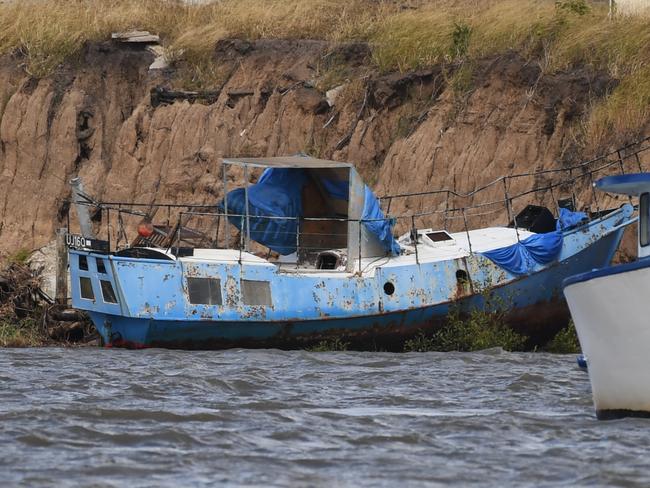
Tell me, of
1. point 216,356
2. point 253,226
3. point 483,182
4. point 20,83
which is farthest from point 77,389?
point 20,83

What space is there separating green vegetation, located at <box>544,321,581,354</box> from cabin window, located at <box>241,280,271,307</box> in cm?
524

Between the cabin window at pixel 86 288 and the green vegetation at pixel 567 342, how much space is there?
840 centimetres

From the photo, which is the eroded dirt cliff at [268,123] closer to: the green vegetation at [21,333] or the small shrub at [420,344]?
the small shrub at [420,344]

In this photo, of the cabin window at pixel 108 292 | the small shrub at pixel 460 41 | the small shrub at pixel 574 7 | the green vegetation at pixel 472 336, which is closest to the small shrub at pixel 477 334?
the green vegetation at pixel 472 336

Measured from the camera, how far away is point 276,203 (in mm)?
32250

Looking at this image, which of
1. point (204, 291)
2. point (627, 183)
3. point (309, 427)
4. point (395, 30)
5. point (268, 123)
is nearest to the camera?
point (309, 427)

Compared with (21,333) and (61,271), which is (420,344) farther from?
(61,271)

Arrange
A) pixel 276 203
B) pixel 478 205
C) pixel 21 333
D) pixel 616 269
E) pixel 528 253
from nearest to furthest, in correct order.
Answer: pixel 616 269 → pixel 528 253 → pixel 276 203 → pixel 478 205 → pixel 21 333

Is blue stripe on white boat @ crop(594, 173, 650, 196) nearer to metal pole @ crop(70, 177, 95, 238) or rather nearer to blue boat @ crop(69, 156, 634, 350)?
blue boat @ crop(69, 156, 634, 350)

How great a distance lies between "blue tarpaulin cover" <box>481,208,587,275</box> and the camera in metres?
30.3

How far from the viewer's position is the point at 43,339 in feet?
111

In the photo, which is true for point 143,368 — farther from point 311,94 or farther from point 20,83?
point 20,83

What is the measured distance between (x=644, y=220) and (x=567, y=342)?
10.9 m

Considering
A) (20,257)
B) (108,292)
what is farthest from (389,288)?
(20,257)
